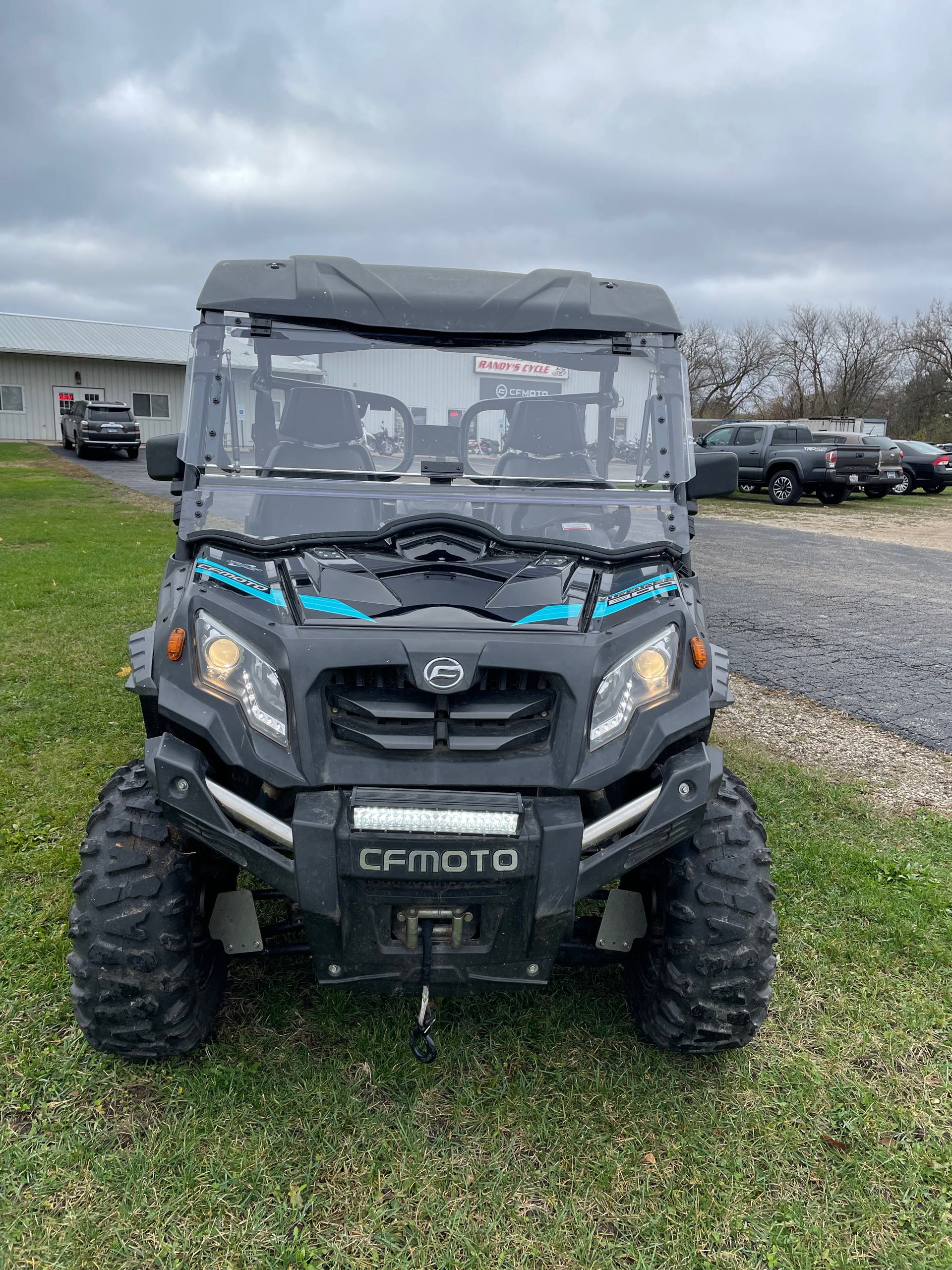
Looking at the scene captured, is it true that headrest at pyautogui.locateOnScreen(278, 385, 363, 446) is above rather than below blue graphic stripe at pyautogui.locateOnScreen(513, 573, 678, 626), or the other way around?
above

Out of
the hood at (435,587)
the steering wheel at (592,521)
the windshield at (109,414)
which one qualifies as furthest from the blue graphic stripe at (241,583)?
the windshield at (109,414)

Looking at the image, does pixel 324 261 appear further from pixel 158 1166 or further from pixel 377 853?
pixel 158 1166

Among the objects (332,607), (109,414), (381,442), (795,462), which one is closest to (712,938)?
(332,607)

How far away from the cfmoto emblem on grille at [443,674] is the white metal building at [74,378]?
36791 mm

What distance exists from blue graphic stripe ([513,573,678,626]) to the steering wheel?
29 cm

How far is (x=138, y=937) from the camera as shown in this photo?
7.87ft

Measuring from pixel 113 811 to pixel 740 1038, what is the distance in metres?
1.87

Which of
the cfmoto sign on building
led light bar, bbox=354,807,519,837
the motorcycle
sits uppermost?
the cfmoto sign on building

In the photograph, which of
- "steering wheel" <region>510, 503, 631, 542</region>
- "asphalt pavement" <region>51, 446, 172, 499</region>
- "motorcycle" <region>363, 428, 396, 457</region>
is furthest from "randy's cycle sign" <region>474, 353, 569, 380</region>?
"asphalt pavement" <region>51, 446, 172, 499</region>

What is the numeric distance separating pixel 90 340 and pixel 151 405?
160 inches

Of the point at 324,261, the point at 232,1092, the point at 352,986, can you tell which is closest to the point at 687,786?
the point at 352,986

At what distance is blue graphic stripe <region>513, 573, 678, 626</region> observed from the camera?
2.36 m

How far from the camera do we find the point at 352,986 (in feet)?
7.70

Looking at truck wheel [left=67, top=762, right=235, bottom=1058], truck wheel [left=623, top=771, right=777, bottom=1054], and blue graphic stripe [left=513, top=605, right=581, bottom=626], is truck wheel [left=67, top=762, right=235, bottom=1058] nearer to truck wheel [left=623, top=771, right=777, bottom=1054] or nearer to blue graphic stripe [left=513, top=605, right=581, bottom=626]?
blue graphic stripe [left=513, top=605, right=581, bottom=626]
